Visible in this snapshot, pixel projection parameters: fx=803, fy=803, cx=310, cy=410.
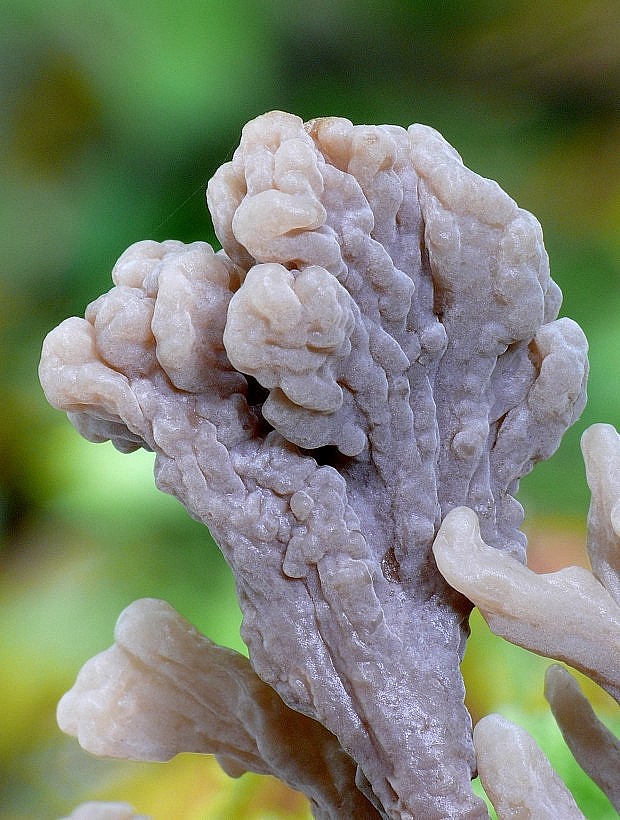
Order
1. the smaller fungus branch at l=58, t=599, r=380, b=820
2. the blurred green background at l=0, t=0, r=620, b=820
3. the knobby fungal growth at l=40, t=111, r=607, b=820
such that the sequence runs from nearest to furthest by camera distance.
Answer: the knobby fungal growth at l=40, t=111, r=607, b=820 → the smaller fungus branch at l=58, t=599, r=380, b=820 → the blurred green background at l=0, t=0, r=620, b=820

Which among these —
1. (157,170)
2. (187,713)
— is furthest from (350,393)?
(157,170)

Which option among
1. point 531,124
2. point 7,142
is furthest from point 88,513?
point 531,124

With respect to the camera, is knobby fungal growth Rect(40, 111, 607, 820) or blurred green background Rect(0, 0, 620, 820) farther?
blurred green background Rect(0, 0, 620, 820)

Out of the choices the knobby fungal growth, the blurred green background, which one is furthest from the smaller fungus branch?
the blurred green background

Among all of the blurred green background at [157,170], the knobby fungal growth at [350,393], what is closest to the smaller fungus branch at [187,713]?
the knobby fungal growth at [350,393]

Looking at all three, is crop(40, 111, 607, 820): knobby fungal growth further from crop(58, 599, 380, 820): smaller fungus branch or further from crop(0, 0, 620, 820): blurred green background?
crop(0, 0, 620, 820): blurred green background

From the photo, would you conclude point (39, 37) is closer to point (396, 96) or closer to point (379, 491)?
point (396, 96)
